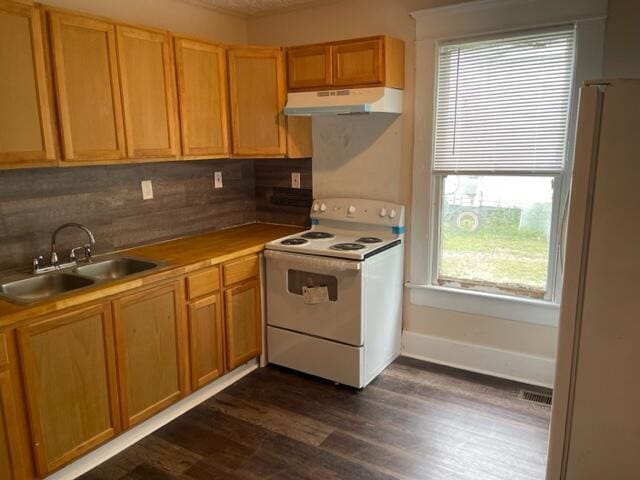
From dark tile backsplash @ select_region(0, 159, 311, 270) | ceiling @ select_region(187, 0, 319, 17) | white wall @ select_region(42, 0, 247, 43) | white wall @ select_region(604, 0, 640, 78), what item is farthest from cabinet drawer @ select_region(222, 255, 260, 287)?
white wall @ select_region(604, 0, 640, 78)

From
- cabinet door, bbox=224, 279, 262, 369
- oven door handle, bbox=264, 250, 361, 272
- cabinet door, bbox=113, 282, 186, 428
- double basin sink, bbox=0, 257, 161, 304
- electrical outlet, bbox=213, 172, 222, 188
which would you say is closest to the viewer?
double basin sink, bbox=0, 257, 161, 304

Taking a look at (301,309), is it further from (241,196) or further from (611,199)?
Answer: (611,199)

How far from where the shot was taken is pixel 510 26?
2.77m

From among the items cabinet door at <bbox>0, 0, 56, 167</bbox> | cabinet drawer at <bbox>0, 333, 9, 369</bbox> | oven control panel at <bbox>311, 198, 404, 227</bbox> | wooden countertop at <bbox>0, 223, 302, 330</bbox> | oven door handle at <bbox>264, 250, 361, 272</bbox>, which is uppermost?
cabinet door at <bbox>0, 0, 56, 167</bbox>

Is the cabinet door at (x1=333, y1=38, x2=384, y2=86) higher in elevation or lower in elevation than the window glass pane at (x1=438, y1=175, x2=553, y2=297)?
higher

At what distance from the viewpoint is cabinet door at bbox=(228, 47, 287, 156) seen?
3.20 metres

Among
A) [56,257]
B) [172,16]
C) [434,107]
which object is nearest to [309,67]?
[434,107]

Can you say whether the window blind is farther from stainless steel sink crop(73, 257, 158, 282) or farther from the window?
stainless steel sink crop(73, 257, 158, 282)

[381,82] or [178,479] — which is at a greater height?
[381,82]

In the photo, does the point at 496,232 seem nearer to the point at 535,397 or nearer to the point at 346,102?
the point at 535,397

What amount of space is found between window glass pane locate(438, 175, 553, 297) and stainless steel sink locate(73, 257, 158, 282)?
6.27 feet

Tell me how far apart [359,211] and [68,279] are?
1894 millimetres

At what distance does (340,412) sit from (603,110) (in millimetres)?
2063

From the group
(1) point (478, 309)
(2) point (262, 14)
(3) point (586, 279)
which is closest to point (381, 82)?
(2) point (262, 14)
